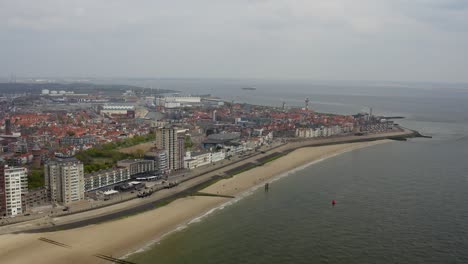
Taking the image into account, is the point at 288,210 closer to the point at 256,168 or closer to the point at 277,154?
the point at 256,168

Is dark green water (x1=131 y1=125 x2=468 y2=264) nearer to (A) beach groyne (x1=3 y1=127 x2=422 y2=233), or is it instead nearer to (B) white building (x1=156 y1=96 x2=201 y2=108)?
(A) beach groyne (x1=3 y1=127 x2=422 y2=233)

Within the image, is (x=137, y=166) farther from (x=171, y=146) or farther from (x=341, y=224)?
(x=341, y=224)

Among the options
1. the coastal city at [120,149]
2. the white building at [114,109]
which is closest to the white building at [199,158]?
the coastal city at [120,149]

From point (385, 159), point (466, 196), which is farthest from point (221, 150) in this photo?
point (466, 196)

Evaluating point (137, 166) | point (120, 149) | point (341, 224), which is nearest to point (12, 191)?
point (137, 166)

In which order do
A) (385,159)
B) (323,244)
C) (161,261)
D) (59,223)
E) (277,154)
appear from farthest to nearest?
(277,154), (385,159), (59,223), (323,244), (161,261)

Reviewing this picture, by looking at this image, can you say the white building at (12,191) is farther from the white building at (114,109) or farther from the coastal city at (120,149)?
the white building at (114,109)

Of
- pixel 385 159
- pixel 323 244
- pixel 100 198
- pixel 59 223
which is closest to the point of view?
pixel 323 244
